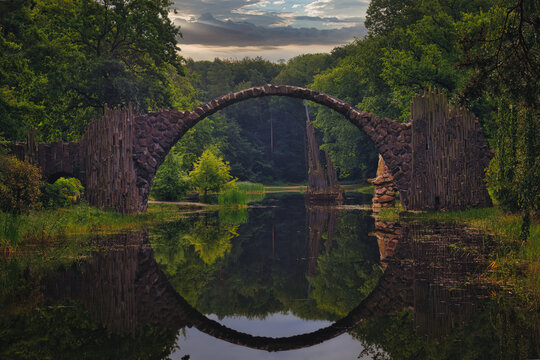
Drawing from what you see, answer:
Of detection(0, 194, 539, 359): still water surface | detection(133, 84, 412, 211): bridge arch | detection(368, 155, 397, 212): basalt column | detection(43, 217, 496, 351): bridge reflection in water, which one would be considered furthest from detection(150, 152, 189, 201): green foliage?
detection(43, 217, 496, 351): bridge reflection in water

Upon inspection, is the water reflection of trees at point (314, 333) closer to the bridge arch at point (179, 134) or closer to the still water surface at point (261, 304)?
the still water surface at point (261, 304)

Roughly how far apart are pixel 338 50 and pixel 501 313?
59493 millimetres

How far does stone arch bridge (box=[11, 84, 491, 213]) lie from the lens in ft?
55.9

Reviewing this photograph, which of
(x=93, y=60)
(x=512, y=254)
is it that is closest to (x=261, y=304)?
(x=512, y=254)

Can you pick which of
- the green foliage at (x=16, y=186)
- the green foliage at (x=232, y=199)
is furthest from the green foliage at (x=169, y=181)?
the green foliage at (x=16, y=186)

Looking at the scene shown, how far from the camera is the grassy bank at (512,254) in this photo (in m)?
6.60

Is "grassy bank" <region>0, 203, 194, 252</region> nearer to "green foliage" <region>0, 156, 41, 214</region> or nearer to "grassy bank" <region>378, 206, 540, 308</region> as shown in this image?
"green foliage" <region>0, 156, 41, 214</region>

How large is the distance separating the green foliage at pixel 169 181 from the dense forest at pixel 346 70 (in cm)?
12

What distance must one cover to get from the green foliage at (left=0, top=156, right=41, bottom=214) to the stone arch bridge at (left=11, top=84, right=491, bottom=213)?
12.9 ft

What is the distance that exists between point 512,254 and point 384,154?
404 inches

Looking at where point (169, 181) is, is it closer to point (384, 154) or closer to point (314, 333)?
point (384, 154)

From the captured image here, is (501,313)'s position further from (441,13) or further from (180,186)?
(441,13)

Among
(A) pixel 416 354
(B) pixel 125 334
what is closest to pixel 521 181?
(A) pixel 416 354

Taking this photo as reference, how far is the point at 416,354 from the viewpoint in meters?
4.53
